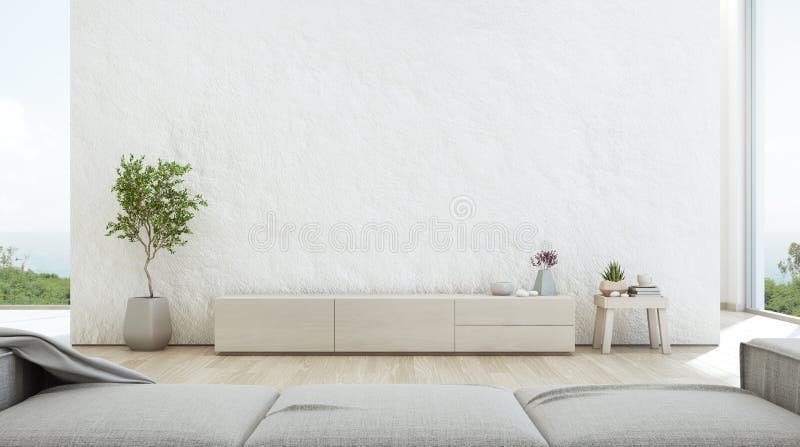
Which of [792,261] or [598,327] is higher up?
[792,261]

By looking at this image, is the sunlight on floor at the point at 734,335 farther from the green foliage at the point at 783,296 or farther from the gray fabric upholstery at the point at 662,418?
the gray fabric upholstery at the point at 662,418

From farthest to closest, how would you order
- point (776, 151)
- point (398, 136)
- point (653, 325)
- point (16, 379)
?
point (776, 151) → point (398, 136) → point (653, 325) → point (16, 379)

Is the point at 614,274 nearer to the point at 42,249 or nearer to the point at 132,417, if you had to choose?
the point at 132,417

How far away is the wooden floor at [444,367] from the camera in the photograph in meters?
3.92

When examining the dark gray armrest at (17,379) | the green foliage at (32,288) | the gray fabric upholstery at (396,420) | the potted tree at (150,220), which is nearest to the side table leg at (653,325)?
the gray fabric upholstery at (396,420)

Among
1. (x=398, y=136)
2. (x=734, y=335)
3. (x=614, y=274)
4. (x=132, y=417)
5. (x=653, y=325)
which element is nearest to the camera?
(x=132, y=417)

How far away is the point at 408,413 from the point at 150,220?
379cm

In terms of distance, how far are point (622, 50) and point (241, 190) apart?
11.1ft

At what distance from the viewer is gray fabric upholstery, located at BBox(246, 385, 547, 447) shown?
1497mm

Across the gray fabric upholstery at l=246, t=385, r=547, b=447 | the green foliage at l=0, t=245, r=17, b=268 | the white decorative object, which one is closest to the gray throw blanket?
the gray fabric upholstery at l=246, t=385, r=547, b=447

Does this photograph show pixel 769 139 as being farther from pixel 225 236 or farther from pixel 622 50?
pixel 225 236

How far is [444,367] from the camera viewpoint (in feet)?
14.1

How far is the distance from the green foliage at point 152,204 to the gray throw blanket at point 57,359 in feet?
9.33

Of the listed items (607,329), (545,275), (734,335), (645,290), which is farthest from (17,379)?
(734,335)
